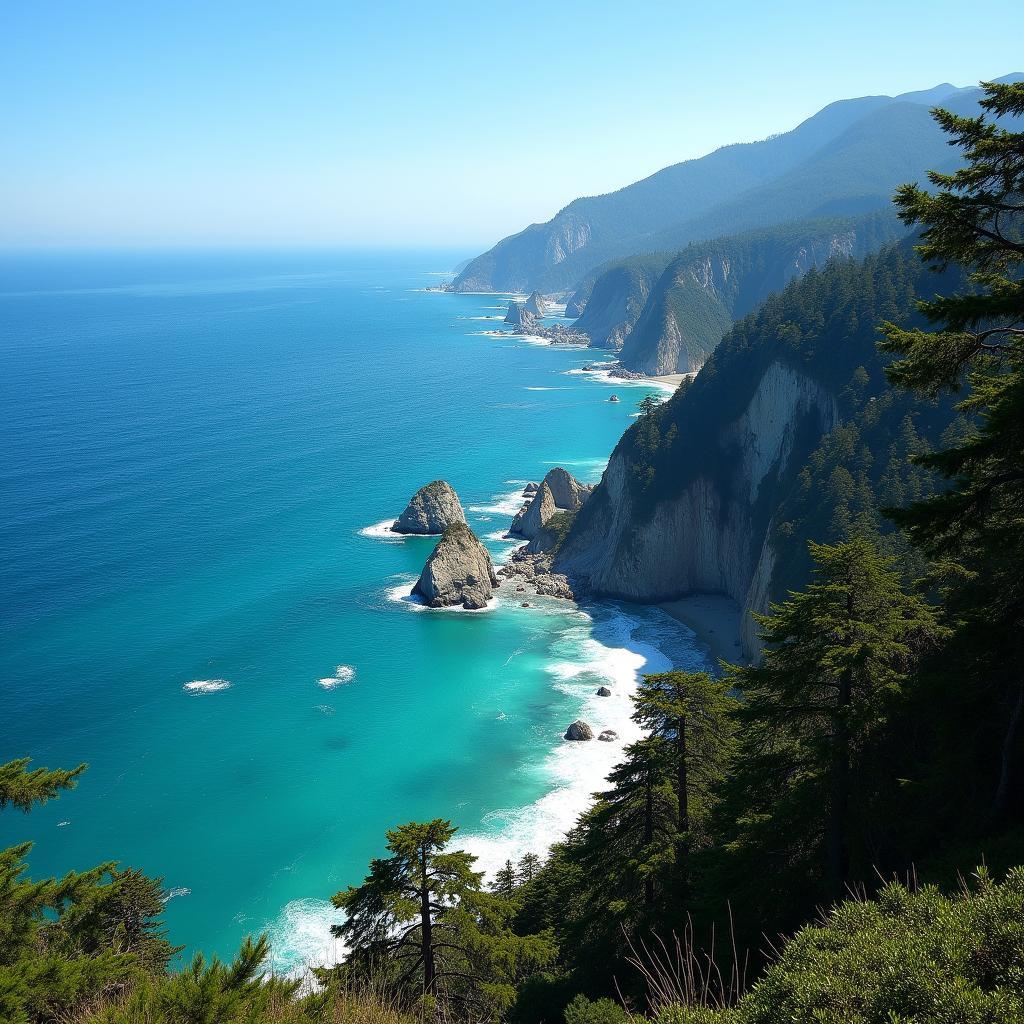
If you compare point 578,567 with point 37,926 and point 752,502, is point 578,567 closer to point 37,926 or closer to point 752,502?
point 752,502

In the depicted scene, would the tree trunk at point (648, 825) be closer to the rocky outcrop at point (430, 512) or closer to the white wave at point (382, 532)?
the rocky outcrop at point (430, 512)

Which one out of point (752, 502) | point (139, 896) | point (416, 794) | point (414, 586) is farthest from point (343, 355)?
point (139, 896)

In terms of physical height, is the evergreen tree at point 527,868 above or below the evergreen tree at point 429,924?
below

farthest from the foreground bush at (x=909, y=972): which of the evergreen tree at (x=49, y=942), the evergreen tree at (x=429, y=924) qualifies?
the evergreen tree at (x=49, y=942)

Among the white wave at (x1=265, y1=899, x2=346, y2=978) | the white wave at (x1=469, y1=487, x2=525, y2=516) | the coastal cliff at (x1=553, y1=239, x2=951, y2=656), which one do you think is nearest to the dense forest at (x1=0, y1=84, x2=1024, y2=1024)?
the white wave at (x1=265, y1=899, x2=346, y2=978)

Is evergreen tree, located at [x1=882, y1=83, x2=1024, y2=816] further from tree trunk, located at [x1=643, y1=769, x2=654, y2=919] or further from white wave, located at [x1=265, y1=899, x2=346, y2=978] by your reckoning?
white wave, located at [x1=265, y1=899, x2=346, y2=978]

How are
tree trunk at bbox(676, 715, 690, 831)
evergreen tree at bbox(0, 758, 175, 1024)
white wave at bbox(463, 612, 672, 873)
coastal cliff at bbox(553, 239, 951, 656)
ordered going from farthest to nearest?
coastal cliff at bbox(553, 239, 951, 656)
white wave at bbox(463, 612, 672, 873)
tree trunk at bbox(676, 715, 690, 831)
evergreen tree at bbox(0, 758, 175, 1024)
